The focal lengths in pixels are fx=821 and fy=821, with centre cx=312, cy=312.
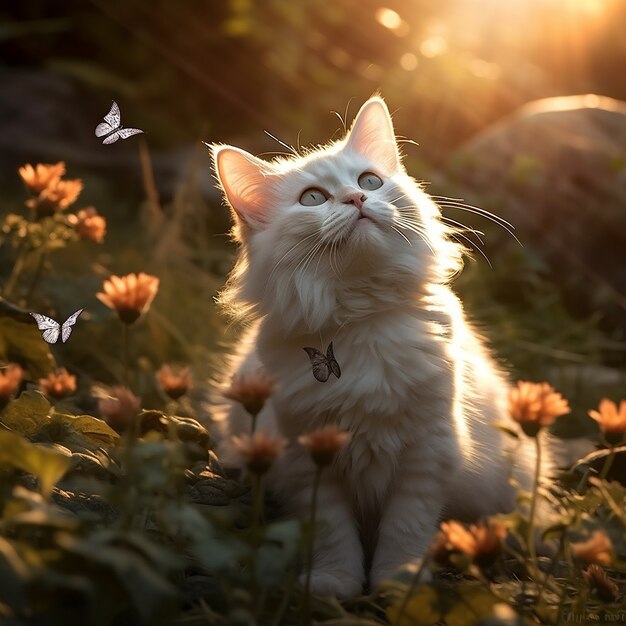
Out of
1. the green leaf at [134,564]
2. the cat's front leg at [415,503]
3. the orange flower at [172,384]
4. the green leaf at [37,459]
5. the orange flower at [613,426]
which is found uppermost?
the orange flower at [613,426]

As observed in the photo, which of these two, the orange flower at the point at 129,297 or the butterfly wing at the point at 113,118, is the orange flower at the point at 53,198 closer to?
the butterfly wing at the point at 113,118

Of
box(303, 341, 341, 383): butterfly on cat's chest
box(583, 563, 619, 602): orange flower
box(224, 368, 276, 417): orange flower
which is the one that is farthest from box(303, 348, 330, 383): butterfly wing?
box(583, 563, 619, 602): orange flower

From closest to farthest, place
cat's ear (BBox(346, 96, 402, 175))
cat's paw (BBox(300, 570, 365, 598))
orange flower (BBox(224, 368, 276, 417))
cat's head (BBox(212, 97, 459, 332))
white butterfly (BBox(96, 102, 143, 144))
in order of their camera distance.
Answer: orange flower (BBox(224, 368, 276, 417))
cat's paw (BBox(300, 570, 365, 598))
white butterfly (BBox(96, 102, 143, 144))
cat's head (BBox(212, 97, 459, 332))
cat's ear (BBox(346, 96, 402, 175))

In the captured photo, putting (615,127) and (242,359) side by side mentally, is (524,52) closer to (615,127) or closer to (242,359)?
(615,127)

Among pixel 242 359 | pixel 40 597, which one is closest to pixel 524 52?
pixel 242 359

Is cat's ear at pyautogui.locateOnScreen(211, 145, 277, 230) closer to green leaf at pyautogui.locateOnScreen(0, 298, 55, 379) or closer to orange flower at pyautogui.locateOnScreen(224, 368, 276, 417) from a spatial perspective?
green leaf at pyautogui.locateOnScreen(0, 298, 55, 379)

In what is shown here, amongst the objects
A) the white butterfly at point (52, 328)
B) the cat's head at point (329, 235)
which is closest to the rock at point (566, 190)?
the cat's head at point (329, 235)
